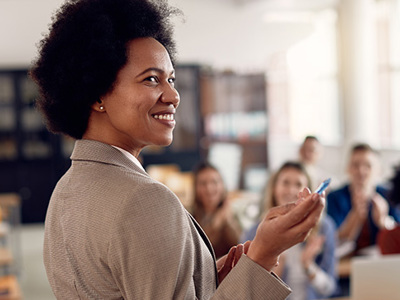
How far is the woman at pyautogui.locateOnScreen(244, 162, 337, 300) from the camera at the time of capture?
2.82 m

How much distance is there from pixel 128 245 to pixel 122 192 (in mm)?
85

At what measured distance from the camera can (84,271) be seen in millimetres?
907

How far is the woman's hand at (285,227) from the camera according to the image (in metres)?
0.82

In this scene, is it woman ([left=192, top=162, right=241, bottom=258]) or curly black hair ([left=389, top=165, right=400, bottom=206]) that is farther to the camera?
woman ([left=192, top=162, right=241, bottom=258])

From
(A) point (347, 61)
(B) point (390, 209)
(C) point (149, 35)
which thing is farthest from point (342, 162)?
(C) point (149, 35)

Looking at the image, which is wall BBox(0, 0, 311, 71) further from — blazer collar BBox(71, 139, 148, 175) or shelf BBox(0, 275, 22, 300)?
blazer collar BBox(71, 139, 148, 175)

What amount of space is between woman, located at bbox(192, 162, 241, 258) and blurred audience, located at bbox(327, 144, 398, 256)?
785 mm

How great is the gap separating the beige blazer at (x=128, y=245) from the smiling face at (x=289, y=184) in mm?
2138

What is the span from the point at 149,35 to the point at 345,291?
292 cm

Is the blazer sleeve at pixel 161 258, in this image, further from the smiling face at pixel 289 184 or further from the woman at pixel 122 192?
the smiling face at pixel 289 184

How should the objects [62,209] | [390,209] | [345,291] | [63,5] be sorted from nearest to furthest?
[62,209], [63,5], [345,291], [390,209]

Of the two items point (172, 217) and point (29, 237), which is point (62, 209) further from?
point (29, 237)

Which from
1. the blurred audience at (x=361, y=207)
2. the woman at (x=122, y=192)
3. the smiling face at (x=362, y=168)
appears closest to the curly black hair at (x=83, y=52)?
the woman at (x=122, y=192)

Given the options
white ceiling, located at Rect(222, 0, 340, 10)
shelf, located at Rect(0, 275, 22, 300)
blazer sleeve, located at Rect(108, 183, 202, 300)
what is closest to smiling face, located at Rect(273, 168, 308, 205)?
shelf, located at Rect(0, 275, 22, 300)
